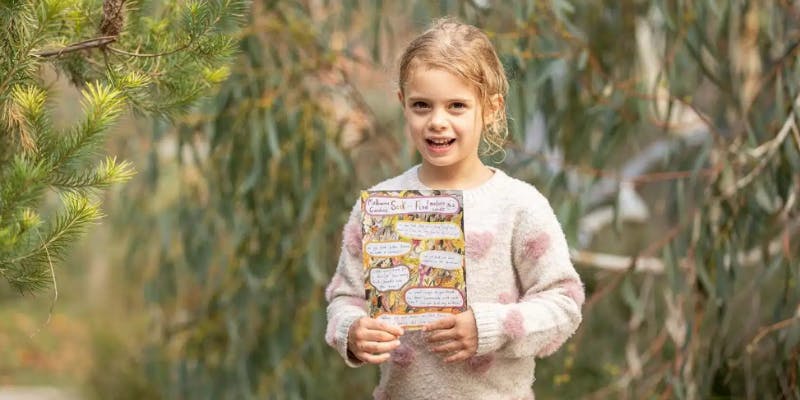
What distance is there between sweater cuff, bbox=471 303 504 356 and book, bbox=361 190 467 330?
0.03m

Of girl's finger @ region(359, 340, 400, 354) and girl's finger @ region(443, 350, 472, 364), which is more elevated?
girl's finger @ region(359, 340, 400, 354)

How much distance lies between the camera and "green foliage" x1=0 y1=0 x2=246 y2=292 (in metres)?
1.75

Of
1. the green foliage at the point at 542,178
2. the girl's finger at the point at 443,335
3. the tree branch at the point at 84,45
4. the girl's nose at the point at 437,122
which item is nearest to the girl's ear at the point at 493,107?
the girl's nose at the point at 437,122

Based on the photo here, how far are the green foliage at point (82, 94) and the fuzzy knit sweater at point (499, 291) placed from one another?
0.47 meters

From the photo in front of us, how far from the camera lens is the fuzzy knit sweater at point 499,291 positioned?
180cm

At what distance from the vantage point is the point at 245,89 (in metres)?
3.70

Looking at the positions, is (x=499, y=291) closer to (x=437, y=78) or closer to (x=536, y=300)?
(x=536, y=300)

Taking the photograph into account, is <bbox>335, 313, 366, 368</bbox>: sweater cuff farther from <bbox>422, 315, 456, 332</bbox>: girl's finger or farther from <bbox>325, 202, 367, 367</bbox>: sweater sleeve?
<bbox>422, 315, 456, 332</bbox>: girl's finger

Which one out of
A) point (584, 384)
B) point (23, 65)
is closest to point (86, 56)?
point (23, 65)

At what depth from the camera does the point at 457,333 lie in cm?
170

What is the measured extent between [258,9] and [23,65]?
2.10 metres

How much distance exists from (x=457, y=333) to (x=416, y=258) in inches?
5.2

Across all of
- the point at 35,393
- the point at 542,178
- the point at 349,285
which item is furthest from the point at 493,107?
the point at 35,393

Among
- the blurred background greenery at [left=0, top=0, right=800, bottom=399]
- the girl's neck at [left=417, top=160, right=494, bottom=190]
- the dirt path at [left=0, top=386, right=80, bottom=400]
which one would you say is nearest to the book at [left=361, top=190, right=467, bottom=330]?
the girl's neck at [left=417, top=160, right=494, bottom=190]
